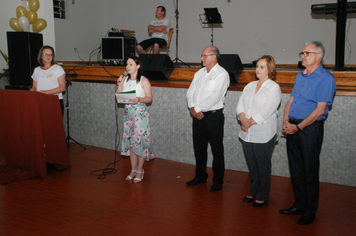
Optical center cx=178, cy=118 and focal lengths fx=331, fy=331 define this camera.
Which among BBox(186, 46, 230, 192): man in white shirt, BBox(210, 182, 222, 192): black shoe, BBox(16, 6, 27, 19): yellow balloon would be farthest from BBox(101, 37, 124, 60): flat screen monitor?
BBox(210, 182, 222, 192): black shoe

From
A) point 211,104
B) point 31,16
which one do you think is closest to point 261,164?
point 211,104

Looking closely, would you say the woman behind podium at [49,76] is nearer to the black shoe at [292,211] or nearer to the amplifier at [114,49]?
the amplifier at [114,49]

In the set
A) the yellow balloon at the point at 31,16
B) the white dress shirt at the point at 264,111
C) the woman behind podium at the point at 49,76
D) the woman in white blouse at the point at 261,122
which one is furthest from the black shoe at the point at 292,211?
the yellow balloon at the point at 31,16

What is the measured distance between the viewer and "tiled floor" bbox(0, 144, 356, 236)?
284 centimetres

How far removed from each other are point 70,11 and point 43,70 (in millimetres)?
6185

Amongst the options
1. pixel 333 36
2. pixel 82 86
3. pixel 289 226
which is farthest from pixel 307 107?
pixel 333 36

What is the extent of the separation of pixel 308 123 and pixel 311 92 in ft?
0.87

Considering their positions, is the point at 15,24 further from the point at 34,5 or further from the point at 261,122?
the point at 261,122

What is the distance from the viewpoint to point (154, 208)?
327cm

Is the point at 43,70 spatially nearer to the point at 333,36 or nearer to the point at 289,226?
the point at 289,226

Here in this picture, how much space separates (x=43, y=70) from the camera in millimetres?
4523

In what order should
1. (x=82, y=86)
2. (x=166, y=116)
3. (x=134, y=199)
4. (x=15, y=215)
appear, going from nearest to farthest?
(x=15, y=215) → (x=134, y=199) → (x=166, y=116) → (x=82, y=86)

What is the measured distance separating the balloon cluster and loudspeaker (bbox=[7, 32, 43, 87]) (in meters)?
0.39

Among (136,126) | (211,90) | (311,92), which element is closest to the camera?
(311,92)
